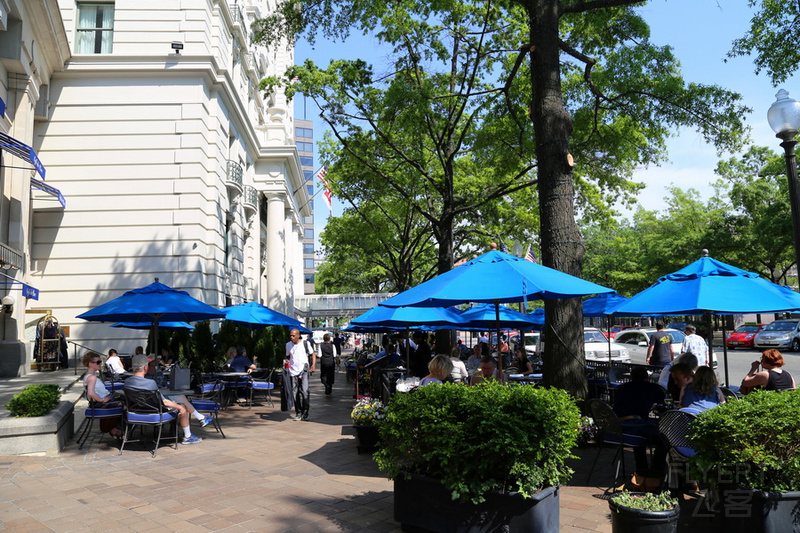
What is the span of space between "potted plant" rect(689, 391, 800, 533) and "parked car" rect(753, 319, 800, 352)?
27.9 meters

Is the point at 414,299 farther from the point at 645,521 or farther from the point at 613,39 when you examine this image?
the point at 613,39

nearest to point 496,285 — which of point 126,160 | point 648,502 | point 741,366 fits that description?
point 648,502

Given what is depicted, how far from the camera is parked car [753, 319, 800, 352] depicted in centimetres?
2817

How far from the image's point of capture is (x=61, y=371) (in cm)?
1734

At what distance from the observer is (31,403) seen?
8078 millimetres

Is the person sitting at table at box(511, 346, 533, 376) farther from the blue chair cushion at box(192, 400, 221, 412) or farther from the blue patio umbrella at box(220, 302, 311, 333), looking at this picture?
the blue chair cushion at box(192, 400, 221, 412)

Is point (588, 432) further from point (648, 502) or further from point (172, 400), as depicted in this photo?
point (172, 400)

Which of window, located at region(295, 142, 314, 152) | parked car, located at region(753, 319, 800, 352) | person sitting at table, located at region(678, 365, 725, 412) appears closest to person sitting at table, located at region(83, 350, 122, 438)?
person sitting at table, located at region(678, 365, 725, 412)

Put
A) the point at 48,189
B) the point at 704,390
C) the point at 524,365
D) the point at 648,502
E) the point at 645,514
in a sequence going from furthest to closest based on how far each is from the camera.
→ the point at 48,189, the point at 524,365, the point at 704,390, the point at 648,502, the point at 645,514

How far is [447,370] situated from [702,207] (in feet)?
147

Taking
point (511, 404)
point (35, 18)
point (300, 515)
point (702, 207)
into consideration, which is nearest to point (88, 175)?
point (35, 18)

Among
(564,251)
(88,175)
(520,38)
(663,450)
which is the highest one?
(520,38)

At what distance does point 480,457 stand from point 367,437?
145 inches

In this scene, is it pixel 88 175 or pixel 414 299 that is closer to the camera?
pixel 414 299
